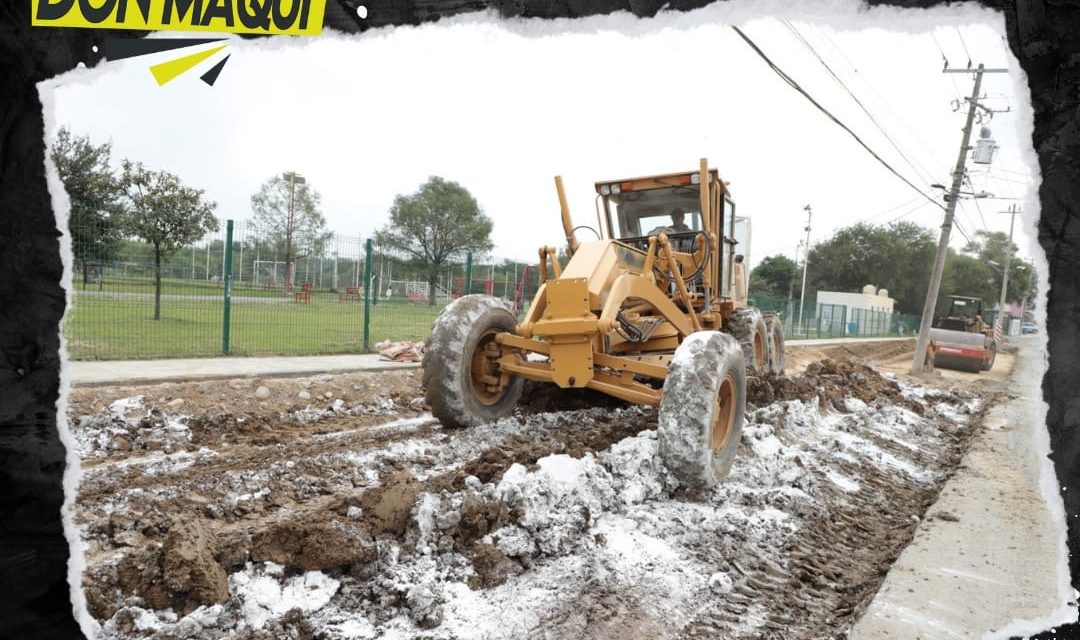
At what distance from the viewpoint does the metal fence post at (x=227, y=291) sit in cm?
884

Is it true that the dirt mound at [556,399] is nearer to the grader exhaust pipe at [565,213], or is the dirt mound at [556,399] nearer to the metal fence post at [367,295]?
the grader exhaust pipe at [565,213]

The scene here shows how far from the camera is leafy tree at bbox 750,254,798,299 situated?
40344 millimetres

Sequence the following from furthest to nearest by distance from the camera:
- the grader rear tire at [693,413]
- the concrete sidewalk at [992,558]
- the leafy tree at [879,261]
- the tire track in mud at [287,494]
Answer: the leafy tree at [879,261], the grader rear tire at [693,413], the tire track in mud at [287,494], the concrete sidewalk at [992,558]

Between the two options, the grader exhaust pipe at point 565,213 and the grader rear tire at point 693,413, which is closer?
the grader rear tire at point 693,413

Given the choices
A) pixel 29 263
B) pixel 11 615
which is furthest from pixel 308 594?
pixel 29 263

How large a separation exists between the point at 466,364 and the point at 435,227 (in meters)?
14.2

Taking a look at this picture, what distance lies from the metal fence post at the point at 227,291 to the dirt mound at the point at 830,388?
698cm

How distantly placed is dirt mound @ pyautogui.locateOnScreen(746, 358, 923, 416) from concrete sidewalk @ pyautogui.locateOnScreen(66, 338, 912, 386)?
4925 millimetres

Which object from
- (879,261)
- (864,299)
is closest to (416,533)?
(879,261)

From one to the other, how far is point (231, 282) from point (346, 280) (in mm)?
2127

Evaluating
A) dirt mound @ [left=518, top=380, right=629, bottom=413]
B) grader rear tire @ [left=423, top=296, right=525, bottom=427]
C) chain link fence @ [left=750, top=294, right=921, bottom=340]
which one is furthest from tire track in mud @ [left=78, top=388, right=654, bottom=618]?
chain link fence @ [left=750, top=294, right=921, bottom=340]

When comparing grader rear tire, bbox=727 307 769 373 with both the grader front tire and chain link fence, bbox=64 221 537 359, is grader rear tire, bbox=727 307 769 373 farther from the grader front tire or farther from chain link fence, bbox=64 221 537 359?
chain link fence, bbox=64 221 537 359

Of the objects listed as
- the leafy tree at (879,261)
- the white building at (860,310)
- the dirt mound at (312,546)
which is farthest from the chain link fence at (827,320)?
the dirt mound at (312,546)

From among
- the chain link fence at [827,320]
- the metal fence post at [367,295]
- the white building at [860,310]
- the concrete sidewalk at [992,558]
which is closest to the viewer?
the concrete sidewalk at [992,558]
